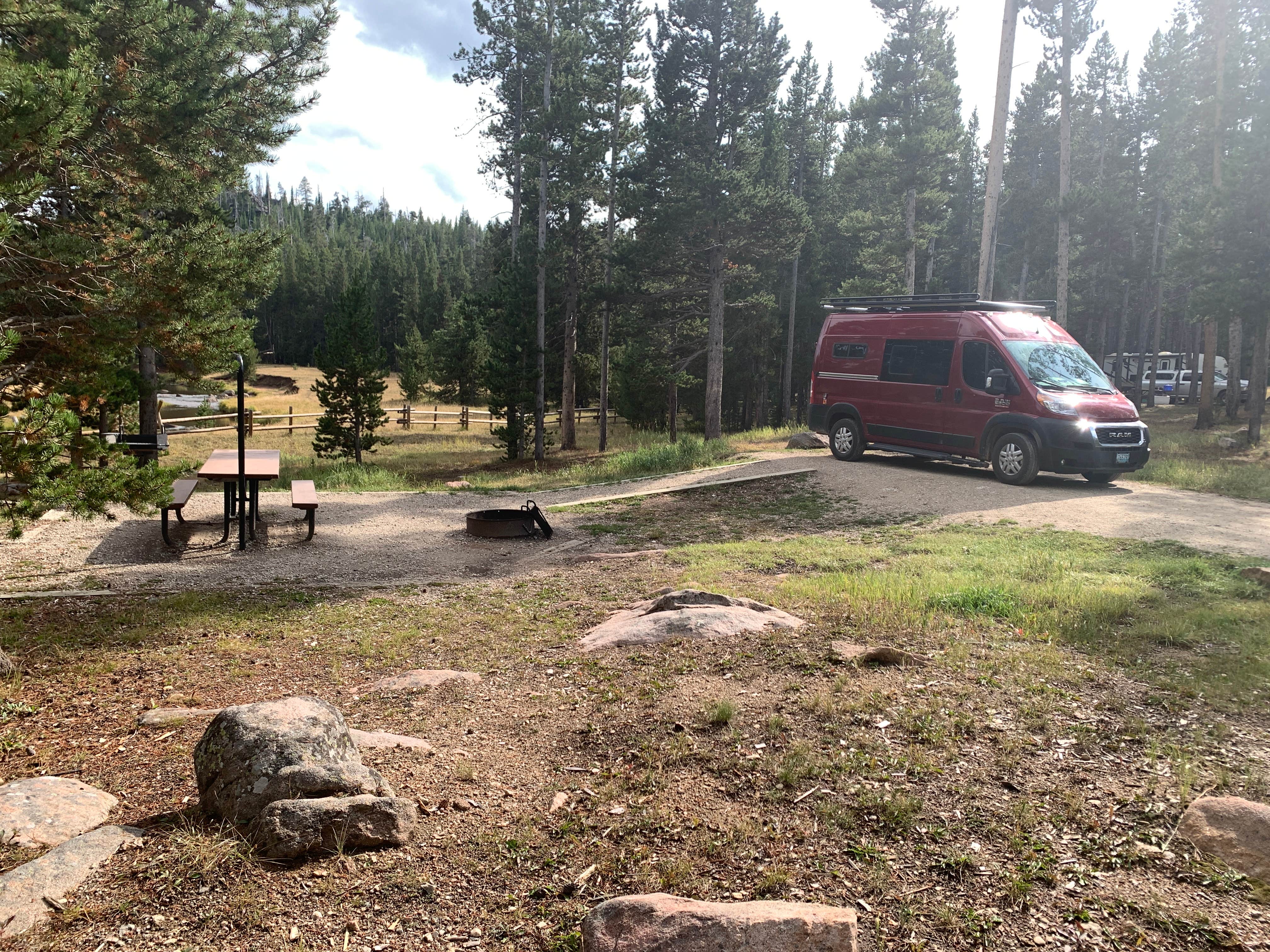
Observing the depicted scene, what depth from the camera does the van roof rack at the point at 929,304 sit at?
13812 mm

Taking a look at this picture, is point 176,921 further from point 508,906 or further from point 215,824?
point 508,906

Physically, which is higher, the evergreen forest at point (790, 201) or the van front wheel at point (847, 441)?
the evergreen forest at point (790, 201)

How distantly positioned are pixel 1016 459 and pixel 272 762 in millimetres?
12659

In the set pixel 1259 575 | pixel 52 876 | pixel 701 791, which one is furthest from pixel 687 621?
pixel 1259 575

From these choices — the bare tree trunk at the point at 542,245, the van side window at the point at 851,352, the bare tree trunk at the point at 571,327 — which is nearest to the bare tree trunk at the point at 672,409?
the bare tree trunk at the point at 571,327

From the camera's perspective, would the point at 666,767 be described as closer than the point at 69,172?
Yes

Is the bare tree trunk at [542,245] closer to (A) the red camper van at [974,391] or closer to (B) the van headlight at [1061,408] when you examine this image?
(A) the red camper van at [974,391]

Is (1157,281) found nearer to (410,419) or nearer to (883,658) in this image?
(410,419)

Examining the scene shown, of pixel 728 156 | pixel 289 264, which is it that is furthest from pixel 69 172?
pixel 289 264

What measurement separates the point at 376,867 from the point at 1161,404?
4758 cm

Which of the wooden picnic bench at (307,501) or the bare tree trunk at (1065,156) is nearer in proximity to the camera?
the wooden picnic bench at (307,501)

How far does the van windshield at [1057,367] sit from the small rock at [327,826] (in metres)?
12.4

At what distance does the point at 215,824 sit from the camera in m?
3.50

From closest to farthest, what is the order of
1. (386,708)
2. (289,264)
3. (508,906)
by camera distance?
(508,906) → (386,708) → (289,264)
